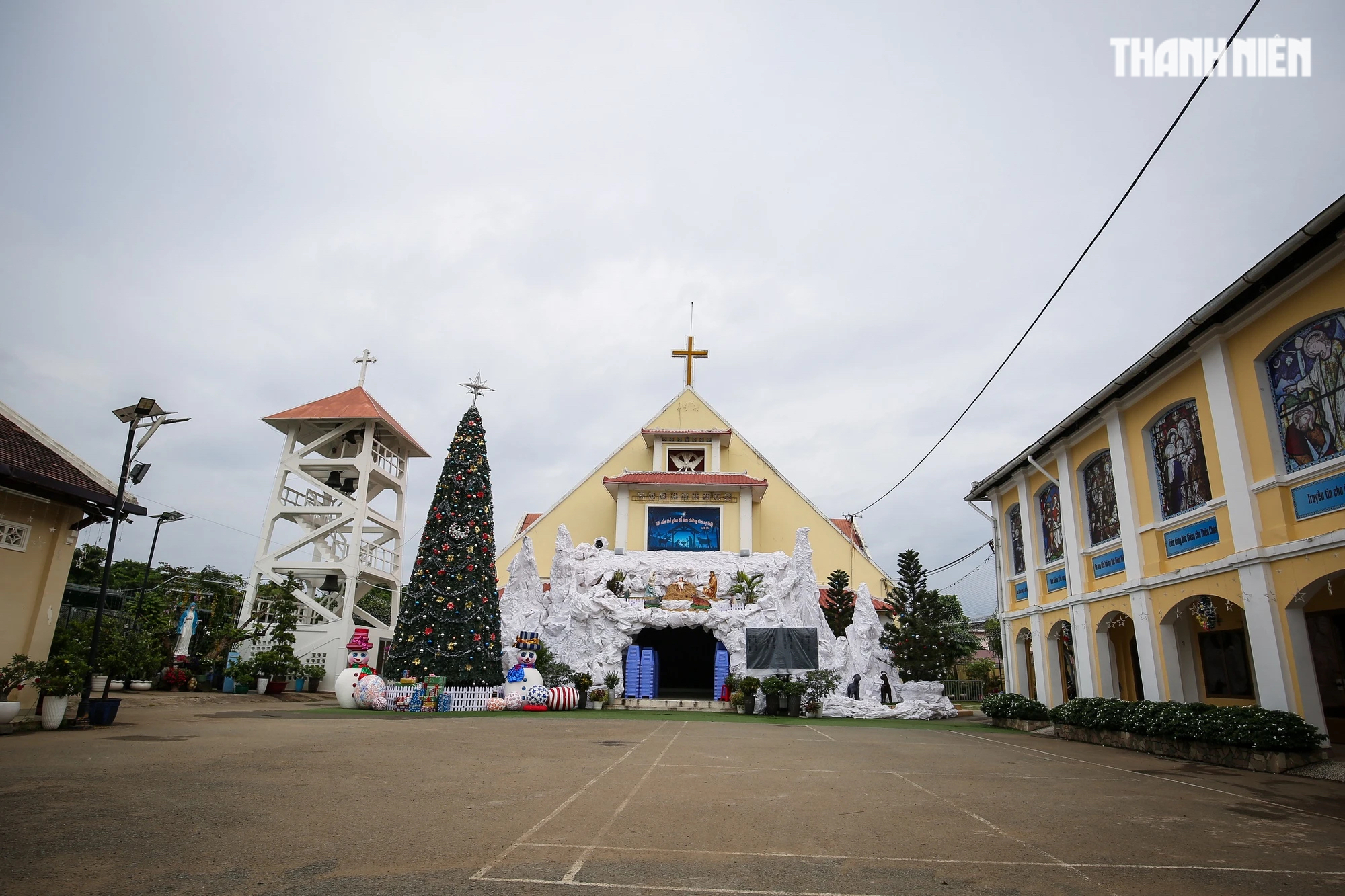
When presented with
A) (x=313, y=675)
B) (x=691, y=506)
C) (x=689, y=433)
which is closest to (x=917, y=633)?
(x=691, y=506)

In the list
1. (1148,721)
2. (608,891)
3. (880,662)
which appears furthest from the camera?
(880,662)

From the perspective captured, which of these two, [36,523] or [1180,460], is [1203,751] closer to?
[1180,460]

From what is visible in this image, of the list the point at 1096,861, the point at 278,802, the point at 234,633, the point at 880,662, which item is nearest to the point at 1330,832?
the point at 1096,861

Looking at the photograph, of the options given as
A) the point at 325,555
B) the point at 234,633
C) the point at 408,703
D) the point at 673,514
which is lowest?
the point at 408,703

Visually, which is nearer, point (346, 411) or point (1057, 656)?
point (1057, 656)

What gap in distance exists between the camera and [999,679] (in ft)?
115

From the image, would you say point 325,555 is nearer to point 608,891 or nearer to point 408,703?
point 408,703

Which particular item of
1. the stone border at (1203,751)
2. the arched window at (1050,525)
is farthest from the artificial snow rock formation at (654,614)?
the stone border at (1203,751)

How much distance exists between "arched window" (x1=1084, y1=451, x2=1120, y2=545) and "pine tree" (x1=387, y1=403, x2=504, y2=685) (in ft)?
50.8

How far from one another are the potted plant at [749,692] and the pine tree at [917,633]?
4.94 metres

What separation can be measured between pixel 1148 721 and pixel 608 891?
38.6 feet

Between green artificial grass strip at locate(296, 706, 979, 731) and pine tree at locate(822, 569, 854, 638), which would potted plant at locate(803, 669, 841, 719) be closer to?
green artificial grass strip at locate(296, 706, 979, 731)

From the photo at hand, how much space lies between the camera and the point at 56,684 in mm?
11969

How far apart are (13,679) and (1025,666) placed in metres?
23.0
